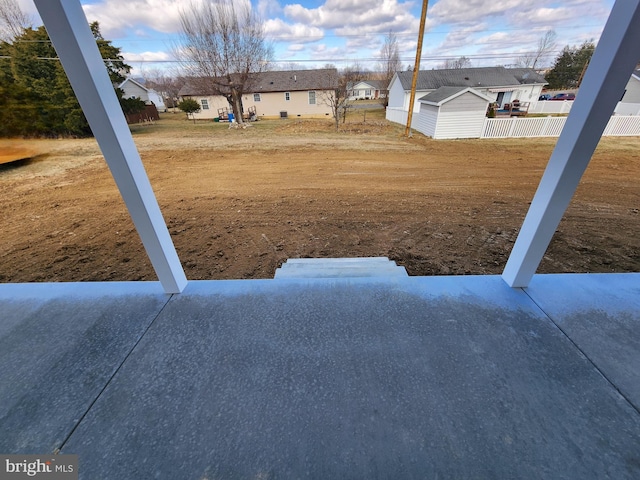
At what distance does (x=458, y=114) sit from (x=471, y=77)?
15448 millimetres

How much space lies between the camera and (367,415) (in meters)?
0.99

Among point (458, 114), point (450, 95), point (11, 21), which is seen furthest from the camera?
point (450, 95)

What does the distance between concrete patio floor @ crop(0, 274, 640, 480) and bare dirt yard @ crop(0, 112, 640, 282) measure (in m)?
1.66

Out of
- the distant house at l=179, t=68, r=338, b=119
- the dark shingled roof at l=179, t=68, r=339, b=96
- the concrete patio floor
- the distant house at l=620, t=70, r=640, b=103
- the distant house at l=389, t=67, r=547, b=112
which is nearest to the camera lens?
the concrete patio floor

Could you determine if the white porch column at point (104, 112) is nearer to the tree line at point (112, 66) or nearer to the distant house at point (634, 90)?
the tree line at point (112, 66)

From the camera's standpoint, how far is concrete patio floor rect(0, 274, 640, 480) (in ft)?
2.90

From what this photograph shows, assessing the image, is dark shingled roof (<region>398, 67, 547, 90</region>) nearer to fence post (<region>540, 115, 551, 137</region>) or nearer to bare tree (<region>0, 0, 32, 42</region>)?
fence post (<region>540, 115, 551, 137</region>)

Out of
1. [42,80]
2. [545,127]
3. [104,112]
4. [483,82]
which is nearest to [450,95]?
[545,127]

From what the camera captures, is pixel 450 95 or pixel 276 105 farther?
pixel 276 105

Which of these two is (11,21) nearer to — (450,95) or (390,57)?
(450,95)

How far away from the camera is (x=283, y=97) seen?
77.0ft

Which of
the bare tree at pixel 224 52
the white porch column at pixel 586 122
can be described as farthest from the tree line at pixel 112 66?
the white porch column at pixel 586 122

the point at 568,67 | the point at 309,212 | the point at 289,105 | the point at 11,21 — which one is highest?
the point at 11,21

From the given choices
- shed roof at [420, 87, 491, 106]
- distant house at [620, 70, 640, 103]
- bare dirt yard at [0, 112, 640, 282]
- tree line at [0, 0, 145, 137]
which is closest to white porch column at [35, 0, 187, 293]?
bare dirt yard at [0, 112, 640, 282]
